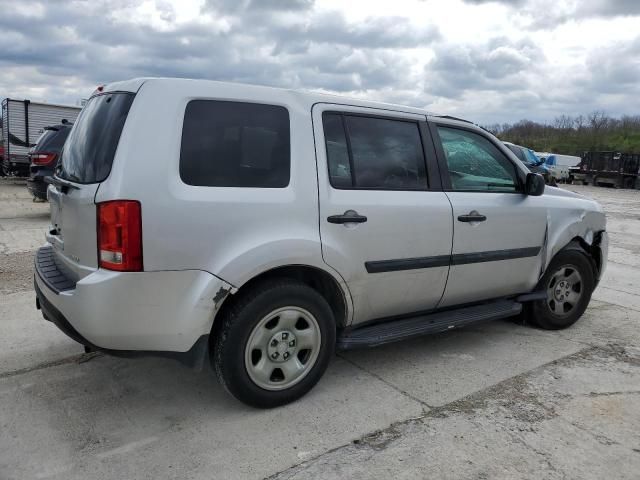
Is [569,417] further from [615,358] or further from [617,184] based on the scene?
[617,184]

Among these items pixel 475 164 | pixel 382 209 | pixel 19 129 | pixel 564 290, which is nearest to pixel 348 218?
pixel 382 209

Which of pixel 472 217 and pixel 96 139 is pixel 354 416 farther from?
pixel 96 139

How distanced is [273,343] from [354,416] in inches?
25.6

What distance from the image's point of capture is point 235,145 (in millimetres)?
2955

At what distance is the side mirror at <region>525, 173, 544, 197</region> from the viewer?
13.6 ft

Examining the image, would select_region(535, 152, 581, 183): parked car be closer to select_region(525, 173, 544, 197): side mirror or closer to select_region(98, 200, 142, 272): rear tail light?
select_region(525, 173, 544, 197): side mirror

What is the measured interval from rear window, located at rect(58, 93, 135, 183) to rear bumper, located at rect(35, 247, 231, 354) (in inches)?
22.6

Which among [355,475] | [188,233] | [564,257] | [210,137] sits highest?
[210,137]

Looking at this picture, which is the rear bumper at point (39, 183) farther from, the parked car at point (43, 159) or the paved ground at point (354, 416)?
the paved ground at point (354, 416)

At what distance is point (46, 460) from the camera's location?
8.69 feet

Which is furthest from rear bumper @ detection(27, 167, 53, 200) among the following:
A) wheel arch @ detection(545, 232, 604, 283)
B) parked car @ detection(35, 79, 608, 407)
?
wheel arch @ detection(545, 232, 604, 283)

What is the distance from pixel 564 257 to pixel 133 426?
3.67 m

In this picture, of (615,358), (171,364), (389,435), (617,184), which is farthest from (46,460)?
(617,184)

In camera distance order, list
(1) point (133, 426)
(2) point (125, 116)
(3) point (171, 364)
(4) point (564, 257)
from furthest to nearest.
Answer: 1. (4) point (564, 257)
2. (3) point (171, 364)
3. (1) point (133, 426)
4. (2) point (125, 116)
